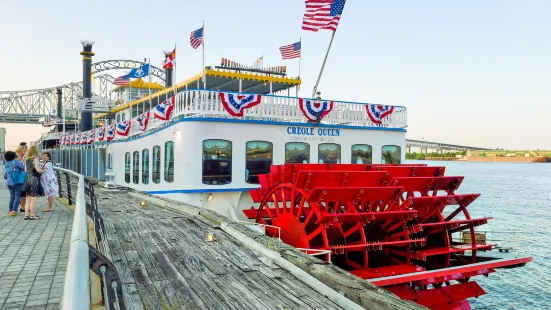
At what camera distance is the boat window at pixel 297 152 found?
37.0ft

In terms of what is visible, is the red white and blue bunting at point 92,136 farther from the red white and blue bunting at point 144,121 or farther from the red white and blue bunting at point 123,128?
the red white and blue bunting at point 144,121

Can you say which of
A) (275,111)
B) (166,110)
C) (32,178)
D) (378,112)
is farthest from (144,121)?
(378,112)

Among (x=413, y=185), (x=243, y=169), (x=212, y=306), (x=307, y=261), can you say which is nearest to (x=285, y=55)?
(x=243, y=169)

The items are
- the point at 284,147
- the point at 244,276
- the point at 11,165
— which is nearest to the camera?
the point at 244,276

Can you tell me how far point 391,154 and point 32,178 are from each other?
29.3ft

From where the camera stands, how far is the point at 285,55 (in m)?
13.6

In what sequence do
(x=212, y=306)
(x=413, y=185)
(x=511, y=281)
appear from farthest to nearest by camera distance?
1. (x=511, y=281)
2. (x=413, y=185)
3. (x=212, y=306)

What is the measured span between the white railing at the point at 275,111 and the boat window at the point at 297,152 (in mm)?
597

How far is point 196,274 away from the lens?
14.6 ft

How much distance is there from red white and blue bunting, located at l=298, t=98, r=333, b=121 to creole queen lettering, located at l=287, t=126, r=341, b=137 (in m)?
0.31

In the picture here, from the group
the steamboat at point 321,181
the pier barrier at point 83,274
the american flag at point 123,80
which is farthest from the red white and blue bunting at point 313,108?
the american flag at point 123,80

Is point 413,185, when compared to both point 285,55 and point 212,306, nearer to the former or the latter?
point 285,55

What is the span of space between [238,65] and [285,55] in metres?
1.61

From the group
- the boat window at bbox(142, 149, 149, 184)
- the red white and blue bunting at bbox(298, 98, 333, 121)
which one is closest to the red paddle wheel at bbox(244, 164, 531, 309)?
the red white and blue bunting at bbox(298, 98, 333, 121)
